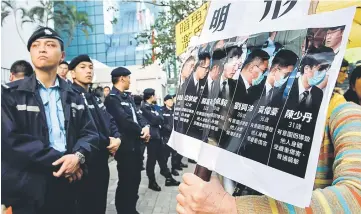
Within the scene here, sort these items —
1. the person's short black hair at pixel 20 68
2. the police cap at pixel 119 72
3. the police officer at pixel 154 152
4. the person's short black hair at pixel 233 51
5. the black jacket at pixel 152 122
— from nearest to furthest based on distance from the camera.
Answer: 1. the person's short black hair at pixel 233 51
2. the person's short black hair at pixel 20 68
3. the police cap at pixel 119 72
4. the police officer at pixel 154 152
5. the black jacket at pixel 152 122

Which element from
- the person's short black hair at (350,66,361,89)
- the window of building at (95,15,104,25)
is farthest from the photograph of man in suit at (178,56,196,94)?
the window of building at (95,15,104,25)

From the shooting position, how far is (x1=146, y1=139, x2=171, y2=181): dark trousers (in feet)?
18.5

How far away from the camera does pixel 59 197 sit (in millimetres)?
2197

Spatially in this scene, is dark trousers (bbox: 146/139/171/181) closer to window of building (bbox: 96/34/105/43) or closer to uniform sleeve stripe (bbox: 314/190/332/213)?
uniform sleeve stripe (bbox: 314/190/332/213)

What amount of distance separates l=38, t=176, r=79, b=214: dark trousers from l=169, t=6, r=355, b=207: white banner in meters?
1.45

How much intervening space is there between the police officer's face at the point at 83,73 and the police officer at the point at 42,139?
89 cm

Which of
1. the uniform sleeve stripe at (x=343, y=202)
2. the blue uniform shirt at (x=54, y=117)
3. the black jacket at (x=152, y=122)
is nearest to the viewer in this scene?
the uniform sleeve stripe at (x=343, y=202)

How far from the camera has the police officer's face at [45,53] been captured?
7.54 feet

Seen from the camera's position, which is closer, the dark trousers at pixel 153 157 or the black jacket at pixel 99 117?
the black jacket at pixel 99 117

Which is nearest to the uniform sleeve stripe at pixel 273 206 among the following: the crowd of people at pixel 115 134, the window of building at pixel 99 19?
the crowd of people at pixel 115 134

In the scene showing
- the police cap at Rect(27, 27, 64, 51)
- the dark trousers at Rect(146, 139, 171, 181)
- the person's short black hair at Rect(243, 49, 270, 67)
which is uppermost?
the police cap at Rect(27, 27, 64, 51)

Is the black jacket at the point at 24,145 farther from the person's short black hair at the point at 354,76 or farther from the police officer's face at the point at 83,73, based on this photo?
the person's short black hair at the point at 354,76

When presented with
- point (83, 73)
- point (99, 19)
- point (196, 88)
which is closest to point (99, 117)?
point (83, 73)

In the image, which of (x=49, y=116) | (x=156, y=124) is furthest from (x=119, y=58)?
(x=49, y=116)
